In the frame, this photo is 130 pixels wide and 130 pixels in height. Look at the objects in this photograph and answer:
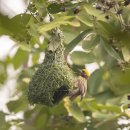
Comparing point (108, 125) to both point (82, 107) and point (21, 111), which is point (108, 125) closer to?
point (82, 107)

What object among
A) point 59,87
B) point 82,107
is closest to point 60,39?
point 59,87

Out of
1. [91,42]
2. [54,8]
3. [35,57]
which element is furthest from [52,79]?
[35,57]

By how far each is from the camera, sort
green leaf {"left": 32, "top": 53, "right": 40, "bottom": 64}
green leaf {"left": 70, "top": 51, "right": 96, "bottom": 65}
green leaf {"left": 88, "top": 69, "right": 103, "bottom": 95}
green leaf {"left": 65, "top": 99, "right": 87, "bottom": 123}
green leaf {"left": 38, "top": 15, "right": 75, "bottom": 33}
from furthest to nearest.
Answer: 1. green leaf {"left": 32, "top": 53, "right": 40, "bottom": 64}
2. green leaf {"left": 88, "top": 69, "right": 103, "bottom": 95}
3. green leaf {"left": 65, "top": 99, "right": 87, "bottom": 123}
4. green leaf {"left": 70, "top": 51, "right": 96, "bottom": 65}
5. green leaf {"left": 38, "top": 15, "right": 75, "bottom": 33}

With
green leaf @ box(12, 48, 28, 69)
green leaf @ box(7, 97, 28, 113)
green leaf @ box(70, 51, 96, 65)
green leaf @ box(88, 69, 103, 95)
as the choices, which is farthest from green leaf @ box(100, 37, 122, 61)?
green leaf @ box(12, 48, 28, 69)

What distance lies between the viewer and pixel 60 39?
2.85 meters

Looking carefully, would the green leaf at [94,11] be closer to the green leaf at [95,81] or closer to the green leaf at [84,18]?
the green leaf at [84,18]

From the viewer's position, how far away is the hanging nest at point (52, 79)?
278 cm

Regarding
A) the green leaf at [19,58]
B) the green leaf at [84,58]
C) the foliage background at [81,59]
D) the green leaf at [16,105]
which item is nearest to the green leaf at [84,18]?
the foliage background at [81,59]

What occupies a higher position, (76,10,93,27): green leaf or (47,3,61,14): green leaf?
(47,3,61,14): green leaf

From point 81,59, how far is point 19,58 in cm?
151

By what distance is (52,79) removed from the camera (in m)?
2.79

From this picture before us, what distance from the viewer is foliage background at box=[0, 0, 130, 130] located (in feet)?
7.88

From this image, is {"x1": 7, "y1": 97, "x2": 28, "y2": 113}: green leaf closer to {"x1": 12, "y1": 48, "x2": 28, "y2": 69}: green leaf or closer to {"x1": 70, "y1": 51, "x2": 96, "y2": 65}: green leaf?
{"x1": 12, "y1": 48, "x2": 28, "y2": 69}: green leaf

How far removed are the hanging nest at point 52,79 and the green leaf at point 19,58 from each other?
7.26ft
